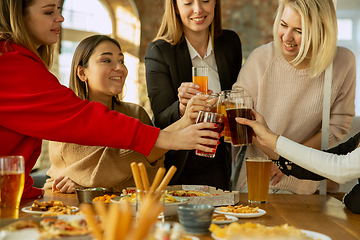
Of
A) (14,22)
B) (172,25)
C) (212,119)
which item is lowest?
(212,119)

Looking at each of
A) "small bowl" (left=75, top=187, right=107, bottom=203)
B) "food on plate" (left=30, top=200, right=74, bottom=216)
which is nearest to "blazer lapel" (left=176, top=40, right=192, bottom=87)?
"small bowl" (left=75, top=187, right=107, bottom=203)

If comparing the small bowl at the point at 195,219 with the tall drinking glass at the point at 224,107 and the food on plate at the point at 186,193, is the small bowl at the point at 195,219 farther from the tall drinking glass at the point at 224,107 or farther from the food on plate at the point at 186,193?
the tall drinking glass at the point at 224,107

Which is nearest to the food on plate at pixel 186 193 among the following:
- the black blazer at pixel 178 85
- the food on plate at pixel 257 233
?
the food on plate at pixel 257 233

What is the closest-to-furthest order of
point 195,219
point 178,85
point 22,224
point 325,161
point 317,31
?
point 22,224 → point 195,219 → point 325,161 → point 317,31 → point 178,85

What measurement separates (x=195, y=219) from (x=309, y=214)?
576mm

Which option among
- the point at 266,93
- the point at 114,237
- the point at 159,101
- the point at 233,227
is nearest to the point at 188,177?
the point at 159,101

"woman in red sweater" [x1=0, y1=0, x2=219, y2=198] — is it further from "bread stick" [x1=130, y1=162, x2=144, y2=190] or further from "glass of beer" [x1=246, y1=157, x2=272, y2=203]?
Answer: "bread stick" [x1=130, y1=162, x2=144, y2=190]

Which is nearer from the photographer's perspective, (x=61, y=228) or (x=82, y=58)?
(x=61, y=228)

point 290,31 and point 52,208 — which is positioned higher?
point 290,31

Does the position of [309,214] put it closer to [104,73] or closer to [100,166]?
[100,166]

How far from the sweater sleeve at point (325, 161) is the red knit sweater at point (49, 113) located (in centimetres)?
56

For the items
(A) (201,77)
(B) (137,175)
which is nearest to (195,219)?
(B) (137,175)

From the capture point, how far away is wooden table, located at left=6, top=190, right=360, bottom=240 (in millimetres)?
1150

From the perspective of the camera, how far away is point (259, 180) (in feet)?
5.08
